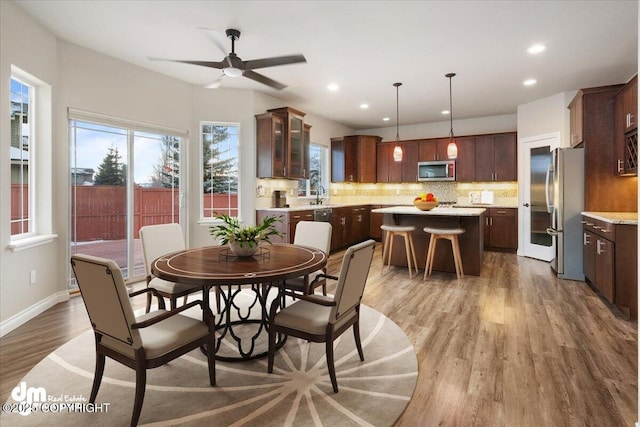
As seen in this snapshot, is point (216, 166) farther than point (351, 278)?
Yes

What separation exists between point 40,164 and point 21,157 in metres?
0.21

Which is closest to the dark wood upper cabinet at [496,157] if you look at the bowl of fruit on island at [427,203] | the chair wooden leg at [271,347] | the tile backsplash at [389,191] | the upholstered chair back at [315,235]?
the tile backsplash at [389,191]

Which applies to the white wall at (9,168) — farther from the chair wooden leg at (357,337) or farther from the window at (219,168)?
the chair wooden leg at (357,337)

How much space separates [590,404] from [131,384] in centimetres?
267

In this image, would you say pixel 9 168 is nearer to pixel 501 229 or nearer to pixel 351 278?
pixel 351 278

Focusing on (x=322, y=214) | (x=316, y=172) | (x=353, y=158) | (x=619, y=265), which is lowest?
(x=619, y=265)

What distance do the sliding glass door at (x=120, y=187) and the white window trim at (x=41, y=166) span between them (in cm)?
32

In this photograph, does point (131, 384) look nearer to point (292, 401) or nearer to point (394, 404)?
point (292, 401)

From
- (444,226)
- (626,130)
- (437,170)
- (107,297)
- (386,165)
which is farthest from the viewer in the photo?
(386,165)

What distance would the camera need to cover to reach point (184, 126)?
489cm

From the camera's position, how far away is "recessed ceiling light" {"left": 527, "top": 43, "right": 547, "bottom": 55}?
3.64 meters

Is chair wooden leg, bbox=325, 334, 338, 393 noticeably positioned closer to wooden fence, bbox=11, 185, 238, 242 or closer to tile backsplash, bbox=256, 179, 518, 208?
wooden fence, bbox=11, 185, 238, 242

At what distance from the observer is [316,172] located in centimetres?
743

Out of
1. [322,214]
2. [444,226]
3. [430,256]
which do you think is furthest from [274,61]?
[322,214]
